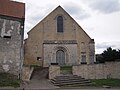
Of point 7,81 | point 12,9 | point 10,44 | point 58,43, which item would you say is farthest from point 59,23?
point 7,81

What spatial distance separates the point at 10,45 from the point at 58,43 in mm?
13825

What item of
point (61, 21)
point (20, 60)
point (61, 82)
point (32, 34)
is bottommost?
point (61, 82)

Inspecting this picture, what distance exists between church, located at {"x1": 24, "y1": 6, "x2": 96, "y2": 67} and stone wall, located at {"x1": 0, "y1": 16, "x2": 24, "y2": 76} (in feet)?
39.2

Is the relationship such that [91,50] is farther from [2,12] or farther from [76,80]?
[2,12]

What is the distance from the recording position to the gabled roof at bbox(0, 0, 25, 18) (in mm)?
22661

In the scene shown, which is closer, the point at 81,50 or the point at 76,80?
the point at 76,80

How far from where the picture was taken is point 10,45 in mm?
21781

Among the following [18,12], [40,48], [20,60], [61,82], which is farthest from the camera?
[40,48]

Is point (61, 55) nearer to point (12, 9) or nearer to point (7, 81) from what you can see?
point (12, 9)

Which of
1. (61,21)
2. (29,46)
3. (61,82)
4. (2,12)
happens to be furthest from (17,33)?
(61,21)

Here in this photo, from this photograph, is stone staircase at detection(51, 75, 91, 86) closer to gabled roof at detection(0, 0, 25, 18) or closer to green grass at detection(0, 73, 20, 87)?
green grass at detection(0, 73, 20, 87)

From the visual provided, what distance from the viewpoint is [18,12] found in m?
23.7

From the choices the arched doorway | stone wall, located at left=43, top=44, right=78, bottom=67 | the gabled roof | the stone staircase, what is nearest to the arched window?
stone wall, located at left=43, top=44, right=78, bottom=67

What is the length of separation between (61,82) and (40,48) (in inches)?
607
